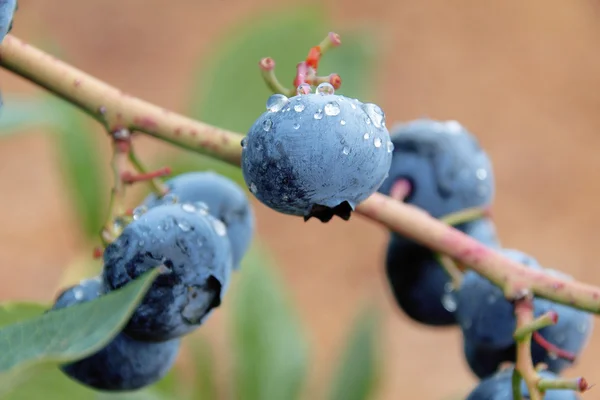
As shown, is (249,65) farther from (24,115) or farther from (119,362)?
(119,362)

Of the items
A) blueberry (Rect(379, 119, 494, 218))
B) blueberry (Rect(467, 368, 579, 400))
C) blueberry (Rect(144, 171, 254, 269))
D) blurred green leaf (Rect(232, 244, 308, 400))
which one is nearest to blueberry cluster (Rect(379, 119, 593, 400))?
blueberry (Rect(379, 119, 494, 218))

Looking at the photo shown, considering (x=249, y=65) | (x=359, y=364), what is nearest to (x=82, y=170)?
(x=249, y=65)

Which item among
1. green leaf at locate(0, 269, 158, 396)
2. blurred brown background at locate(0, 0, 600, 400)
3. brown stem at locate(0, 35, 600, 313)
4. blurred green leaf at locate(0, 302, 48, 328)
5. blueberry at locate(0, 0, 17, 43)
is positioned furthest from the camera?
blurred brown background at locate(0, 0, 600, 400)

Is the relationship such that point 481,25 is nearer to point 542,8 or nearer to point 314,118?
point 542,8

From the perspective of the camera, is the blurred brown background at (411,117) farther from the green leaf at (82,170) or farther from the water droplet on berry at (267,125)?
the water droplet on berry at (267,125)

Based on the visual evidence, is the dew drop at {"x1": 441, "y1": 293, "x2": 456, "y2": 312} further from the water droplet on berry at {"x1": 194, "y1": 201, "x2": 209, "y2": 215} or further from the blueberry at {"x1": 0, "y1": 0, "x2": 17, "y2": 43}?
the blueberry at {"x1": 0, "y1": 0, "x2": 17, "y2": 43}
